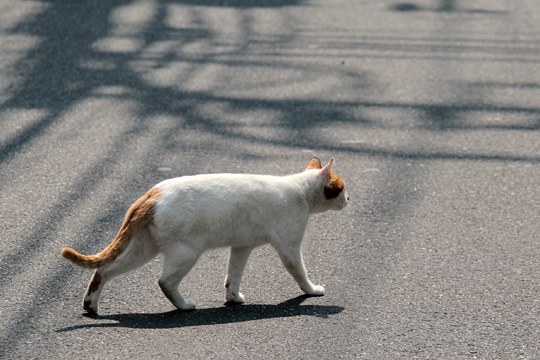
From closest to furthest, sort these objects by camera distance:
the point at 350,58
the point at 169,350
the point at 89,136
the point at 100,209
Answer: the point at 169,350 < the point at 100,209 < the point at 89,136 < the point at 350,58

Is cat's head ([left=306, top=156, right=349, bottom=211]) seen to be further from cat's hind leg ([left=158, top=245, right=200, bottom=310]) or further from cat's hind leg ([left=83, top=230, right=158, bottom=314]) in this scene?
cat's hind leg ([left=83, top=230, right=158, bottom=314])

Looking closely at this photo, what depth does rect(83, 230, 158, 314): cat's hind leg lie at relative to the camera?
5102 millimetres

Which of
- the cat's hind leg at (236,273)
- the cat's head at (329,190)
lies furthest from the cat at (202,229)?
the cat's head at (329,190)

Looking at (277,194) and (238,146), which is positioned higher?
(277,194)

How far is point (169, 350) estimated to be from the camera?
4695 millimetres

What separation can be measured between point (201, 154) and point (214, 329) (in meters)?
2.94

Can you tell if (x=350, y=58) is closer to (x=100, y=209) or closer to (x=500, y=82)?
(x=500, y=82)

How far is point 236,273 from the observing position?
17.6 ft

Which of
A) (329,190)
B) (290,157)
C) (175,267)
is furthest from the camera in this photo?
(290,157)

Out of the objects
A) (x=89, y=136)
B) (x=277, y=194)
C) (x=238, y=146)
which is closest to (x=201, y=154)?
(x=238, y=146)

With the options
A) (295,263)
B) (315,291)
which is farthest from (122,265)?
(315,291)

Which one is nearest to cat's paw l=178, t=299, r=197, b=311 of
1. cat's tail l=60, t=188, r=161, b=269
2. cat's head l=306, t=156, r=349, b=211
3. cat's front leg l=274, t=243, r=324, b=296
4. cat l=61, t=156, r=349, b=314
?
cat l=61, t=156, r=349, b=314

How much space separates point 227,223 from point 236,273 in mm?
298

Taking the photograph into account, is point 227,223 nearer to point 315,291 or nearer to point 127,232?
point 127,232
